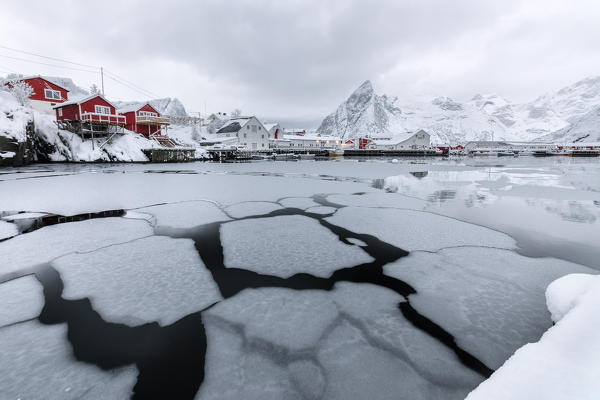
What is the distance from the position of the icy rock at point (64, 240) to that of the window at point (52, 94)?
40.0 metres

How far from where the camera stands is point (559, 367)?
158 centimetres

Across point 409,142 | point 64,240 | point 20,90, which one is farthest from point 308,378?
point 409,142

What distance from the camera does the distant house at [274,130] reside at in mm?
62766

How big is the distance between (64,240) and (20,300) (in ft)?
7.68

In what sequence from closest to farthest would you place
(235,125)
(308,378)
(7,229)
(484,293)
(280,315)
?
1. (308,378)
2. (280,315)
3. (484,293)
4. (7,229)
5. (235,125)

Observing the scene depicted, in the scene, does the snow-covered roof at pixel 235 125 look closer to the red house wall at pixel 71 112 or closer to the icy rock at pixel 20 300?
the red house wall at pixel 71 112

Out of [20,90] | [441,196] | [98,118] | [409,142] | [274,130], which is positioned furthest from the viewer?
[409,142]

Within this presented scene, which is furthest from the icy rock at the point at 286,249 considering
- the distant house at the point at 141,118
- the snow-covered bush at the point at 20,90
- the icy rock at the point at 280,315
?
the distant house at the point at 141,118

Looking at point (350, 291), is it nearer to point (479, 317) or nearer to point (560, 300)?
point (479, 317)

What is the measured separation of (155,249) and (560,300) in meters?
5.33

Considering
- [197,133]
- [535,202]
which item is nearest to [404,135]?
[197,133]

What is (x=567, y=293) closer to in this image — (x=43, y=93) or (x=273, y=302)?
(x=273, y=302)

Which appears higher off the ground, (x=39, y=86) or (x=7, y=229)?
(x=39, y=86)

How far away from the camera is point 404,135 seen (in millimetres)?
78188
